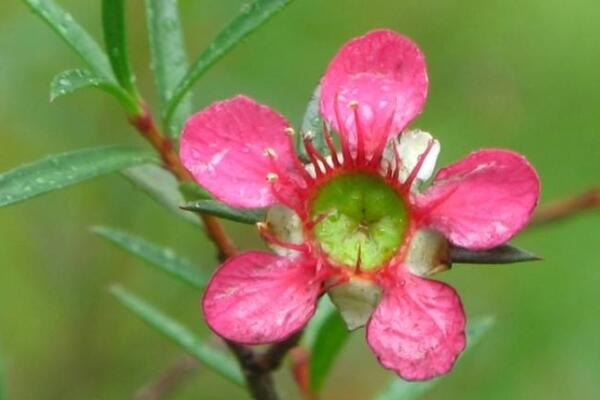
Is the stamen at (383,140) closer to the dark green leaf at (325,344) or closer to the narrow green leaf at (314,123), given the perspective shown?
the narrow green leaf at (314,123)

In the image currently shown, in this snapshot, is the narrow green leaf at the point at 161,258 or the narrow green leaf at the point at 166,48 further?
the narrow green leaf at the point at 161,258

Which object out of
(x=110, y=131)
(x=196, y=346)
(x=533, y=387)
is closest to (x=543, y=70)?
(x=533, y=387)

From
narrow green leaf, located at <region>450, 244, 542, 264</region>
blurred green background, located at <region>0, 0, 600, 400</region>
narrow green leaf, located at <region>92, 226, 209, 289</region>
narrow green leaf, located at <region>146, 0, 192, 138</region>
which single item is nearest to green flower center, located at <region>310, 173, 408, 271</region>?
narrow green leaf, located at <region>450, 244, 542, 264</region>

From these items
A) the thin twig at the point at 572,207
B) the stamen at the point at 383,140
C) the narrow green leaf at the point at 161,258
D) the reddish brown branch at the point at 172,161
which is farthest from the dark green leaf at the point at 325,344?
the thin twig at the point at 572,207

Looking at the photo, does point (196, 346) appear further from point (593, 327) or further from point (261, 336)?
point (593, 327)

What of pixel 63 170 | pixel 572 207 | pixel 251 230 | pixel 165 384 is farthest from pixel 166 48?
pixel 251 230

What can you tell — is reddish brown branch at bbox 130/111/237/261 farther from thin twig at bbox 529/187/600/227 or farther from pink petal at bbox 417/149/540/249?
thin twig at bbox 529/187/600/227
